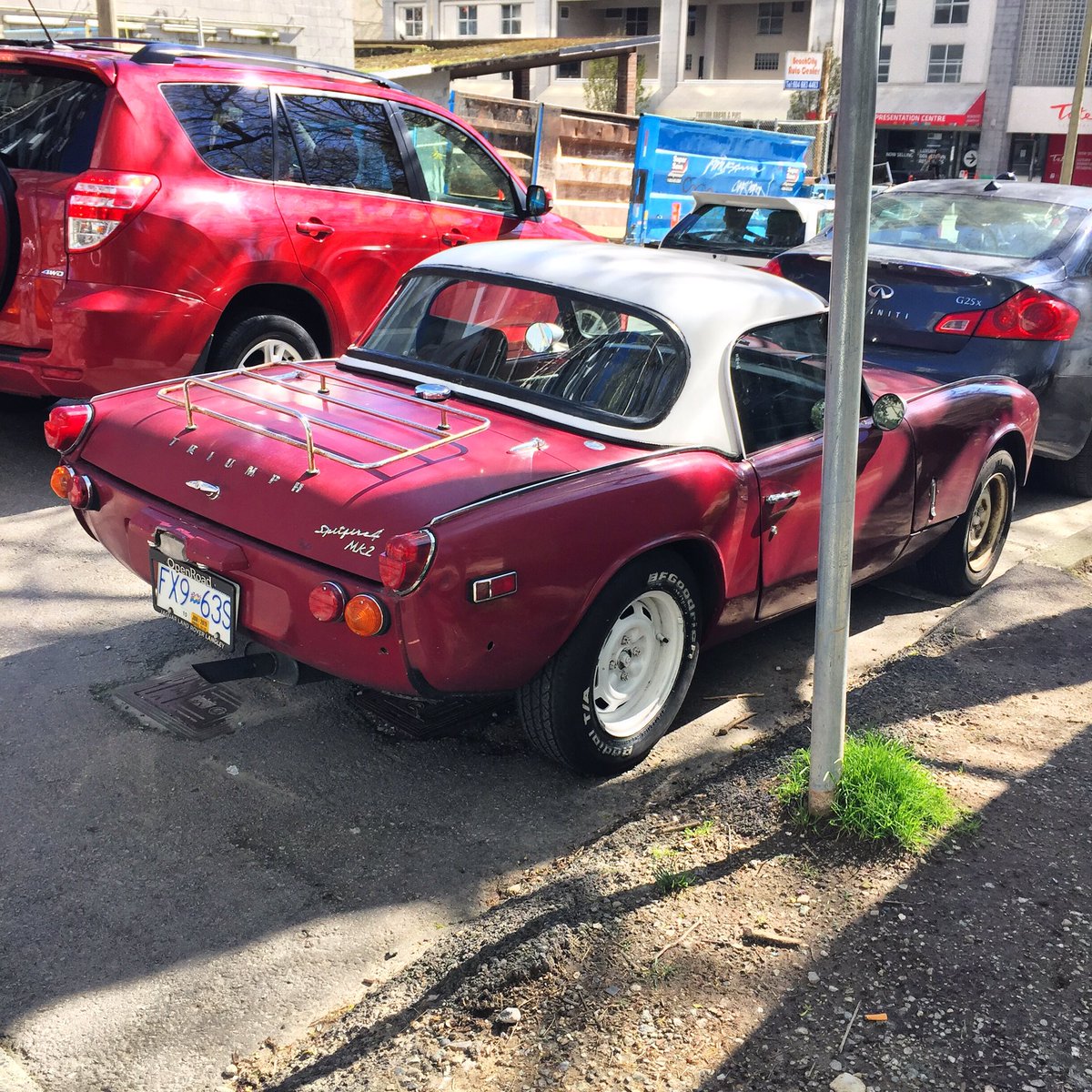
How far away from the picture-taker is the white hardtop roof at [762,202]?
10.6m

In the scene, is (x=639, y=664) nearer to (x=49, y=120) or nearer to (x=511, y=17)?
(x=49, y=120)

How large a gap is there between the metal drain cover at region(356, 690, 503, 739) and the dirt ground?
0.79 m

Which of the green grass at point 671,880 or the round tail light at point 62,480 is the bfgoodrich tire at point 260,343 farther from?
the green grass at point 671,880

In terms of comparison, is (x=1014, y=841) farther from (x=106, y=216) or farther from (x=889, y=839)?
(x=106, y=216)

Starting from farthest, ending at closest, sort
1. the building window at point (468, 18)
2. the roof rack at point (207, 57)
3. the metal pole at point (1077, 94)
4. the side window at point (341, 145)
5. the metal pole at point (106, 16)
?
the building window at point (468, 18) → the metal pole at point (1077, 94) → the metal pole at point (106, 16) → the side window at point (341, 145) → the roof rack at point (207, 57)

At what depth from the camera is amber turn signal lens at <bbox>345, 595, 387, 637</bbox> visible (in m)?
3.08

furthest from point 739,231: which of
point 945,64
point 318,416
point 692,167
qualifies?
point 945,64

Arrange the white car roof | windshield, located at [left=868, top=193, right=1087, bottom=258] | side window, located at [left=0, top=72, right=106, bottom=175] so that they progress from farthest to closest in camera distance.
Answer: windshield, located at [left=868, top=193, right=1087, bottom=258], side window, located at [left=0, top=72, right=106, bottom=175], the white car roof

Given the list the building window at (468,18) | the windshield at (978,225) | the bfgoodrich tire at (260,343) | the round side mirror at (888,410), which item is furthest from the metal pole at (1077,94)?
the building window at (468,18)

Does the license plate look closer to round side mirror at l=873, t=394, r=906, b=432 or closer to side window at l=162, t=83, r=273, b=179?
round side mirror at l=873, t=394, r=906, b=432

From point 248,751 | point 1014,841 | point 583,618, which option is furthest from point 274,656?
point 1014,841

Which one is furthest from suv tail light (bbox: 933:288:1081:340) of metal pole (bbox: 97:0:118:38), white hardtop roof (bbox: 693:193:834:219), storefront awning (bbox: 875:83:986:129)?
storefront awning (bbox: 875:83:986:129)

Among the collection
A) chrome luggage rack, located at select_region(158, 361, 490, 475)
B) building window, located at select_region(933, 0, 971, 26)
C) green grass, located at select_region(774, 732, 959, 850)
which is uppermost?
building window, located at select_region(933, 0, 971, 26)

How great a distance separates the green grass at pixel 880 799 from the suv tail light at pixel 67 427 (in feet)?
8.29
